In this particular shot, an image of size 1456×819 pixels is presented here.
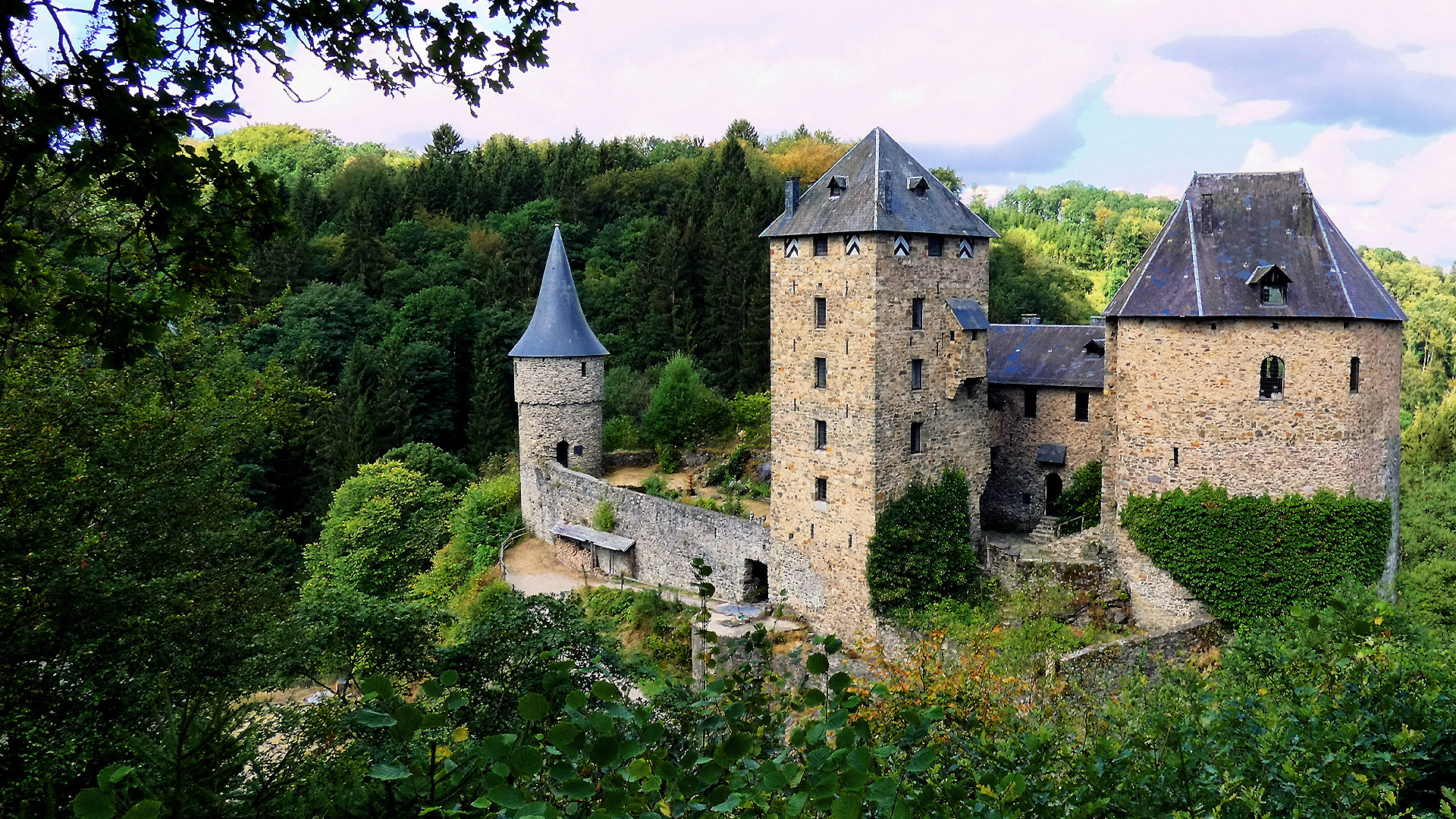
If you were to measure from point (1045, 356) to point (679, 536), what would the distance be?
35.7 feet

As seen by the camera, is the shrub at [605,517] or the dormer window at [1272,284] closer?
the dormer window at [1272,284]

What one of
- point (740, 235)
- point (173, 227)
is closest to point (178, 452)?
point (173, 227)

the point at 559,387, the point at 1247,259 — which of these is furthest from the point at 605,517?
the point at 1247,259

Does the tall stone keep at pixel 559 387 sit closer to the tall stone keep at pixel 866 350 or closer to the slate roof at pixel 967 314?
the tall stone keep at pixel 866 350

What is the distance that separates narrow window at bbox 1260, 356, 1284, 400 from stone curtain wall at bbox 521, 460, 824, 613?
996 centimetres

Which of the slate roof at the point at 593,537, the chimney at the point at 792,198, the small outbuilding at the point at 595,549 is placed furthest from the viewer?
the small outbuilding at the point at 595,549

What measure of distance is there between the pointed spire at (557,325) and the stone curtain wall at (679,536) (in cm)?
370

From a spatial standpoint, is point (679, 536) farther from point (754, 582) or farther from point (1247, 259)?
point (1247, 259)

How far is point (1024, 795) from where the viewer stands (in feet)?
16.2

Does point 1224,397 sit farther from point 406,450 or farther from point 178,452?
point 406,450

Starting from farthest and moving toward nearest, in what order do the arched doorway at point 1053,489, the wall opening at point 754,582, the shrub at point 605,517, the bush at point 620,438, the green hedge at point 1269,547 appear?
the bush at point 620,438
the shrub at point 605,517
the arched doorway at point 1053,489
the wall opening at point 754,582
the green hedge at point 1269,547

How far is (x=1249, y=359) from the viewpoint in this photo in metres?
18.8

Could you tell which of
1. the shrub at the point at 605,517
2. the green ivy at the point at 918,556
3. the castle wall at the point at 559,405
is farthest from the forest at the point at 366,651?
the castle wall at the point at 559,405

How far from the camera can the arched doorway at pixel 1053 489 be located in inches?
999
